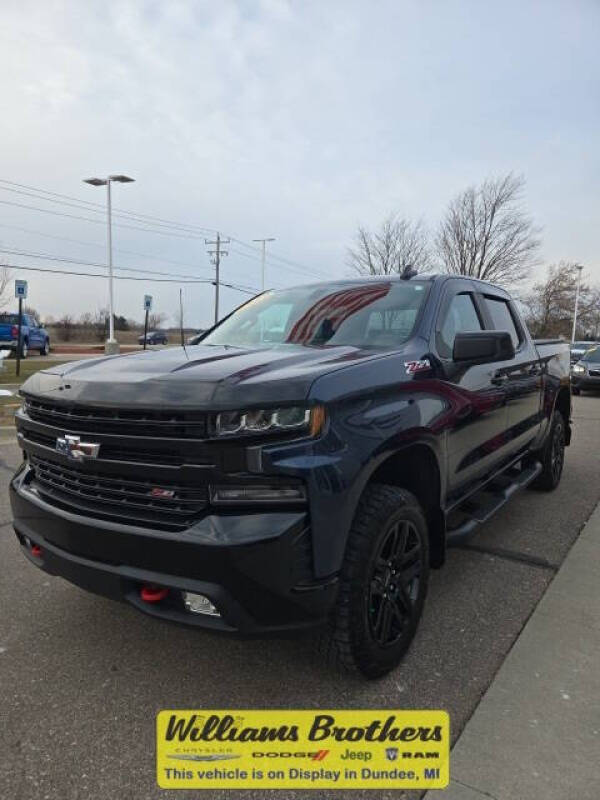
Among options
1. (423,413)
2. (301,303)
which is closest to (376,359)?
(423,413)

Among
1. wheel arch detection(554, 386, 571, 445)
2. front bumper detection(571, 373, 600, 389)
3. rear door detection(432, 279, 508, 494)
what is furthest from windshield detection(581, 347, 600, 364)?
rear door detection(432, 279, 508, 494)

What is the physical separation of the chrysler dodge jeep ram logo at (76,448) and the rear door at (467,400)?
1.70m

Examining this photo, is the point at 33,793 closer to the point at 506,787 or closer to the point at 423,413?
the point at 506,787

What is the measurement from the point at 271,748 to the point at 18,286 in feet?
41.9

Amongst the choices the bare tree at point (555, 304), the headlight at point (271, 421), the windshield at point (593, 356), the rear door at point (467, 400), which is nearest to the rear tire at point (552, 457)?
the rear door at point (467, 400)

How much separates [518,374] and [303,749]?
294 centimetres

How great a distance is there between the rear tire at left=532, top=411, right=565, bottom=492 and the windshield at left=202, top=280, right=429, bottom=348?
8.91 ft

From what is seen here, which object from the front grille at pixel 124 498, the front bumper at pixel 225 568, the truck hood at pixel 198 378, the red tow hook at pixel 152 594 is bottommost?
the red tow hook at pixel 152 594

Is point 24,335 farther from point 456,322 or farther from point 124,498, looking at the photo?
point 124,498

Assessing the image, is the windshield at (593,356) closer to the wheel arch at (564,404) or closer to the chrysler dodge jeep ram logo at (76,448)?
the wheel arch at (564,404)

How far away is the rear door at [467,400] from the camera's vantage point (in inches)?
117

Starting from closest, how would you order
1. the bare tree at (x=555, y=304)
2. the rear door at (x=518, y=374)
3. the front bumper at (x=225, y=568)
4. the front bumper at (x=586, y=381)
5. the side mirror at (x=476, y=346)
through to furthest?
1. the front bumper at (x=225, y=568)
2. the side mirror at (x=476, y=346)
3. the rear door at (x=518, y=374)
4. the front bumper at (x=586, y=381)
5. the bare tree at (x=555, y=304)

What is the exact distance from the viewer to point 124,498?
2164mm

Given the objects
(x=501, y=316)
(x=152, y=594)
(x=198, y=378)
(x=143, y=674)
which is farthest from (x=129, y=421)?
(x=501, y=316)
